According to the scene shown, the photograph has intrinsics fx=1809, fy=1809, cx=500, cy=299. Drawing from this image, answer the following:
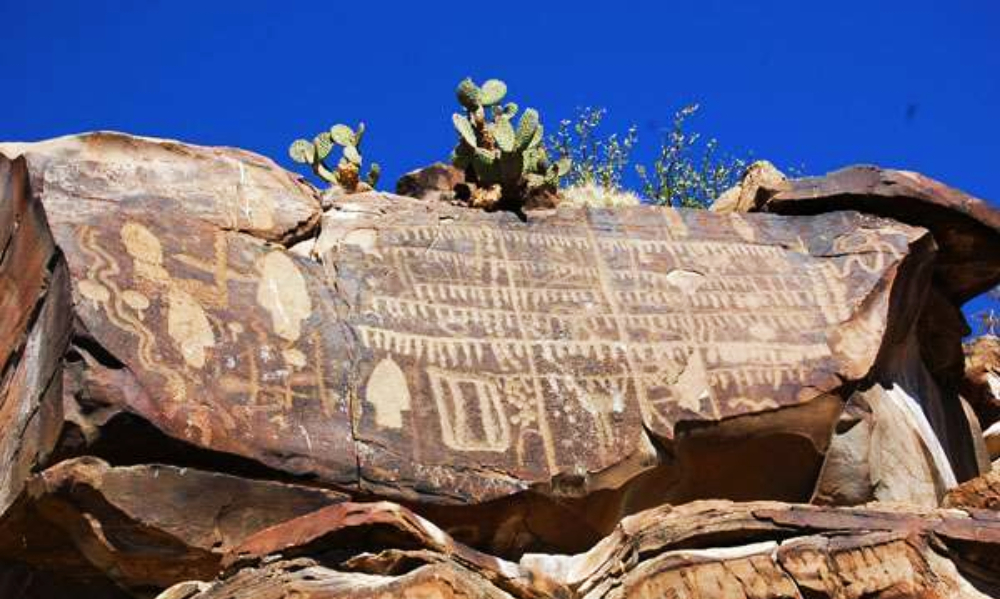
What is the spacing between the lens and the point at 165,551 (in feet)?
24.1

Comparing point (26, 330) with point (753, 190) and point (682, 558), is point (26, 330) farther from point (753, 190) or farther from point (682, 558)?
point (753, 190)

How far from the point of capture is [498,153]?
31.5 ft

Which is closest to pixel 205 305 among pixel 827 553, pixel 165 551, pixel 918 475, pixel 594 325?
pixel 165 551

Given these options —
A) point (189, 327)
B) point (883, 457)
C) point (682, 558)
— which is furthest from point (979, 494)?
point (189, 327)

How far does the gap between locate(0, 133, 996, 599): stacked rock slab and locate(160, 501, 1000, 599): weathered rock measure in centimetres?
2

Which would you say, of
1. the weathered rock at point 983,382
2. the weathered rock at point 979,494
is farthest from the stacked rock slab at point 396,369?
the weathered rock at point 983,382

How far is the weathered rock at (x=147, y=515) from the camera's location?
7219mm

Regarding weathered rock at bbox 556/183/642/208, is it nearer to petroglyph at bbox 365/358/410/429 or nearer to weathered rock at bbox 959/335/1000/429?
weathered rock at bbox 959/335/1000/429

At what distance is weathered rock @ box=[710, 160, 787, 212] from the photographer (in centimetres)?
1009

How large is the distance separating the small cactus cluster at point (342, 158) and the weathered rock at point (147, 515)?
2.91m

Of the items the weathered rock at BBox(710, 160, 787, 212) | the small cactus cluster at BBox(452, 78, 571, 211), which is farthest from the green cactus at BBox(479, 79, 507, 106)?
the weathered rock at BBox(710, 160, 787, 212)

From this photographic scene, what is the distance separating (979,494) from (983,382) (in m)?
3.56

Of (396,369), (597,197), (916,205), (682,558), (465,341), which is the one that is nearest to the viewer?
(682,558)

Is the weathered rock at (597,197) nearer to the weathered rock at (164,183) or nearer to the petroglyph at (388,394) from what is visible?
the weathered rock at (164,183)
